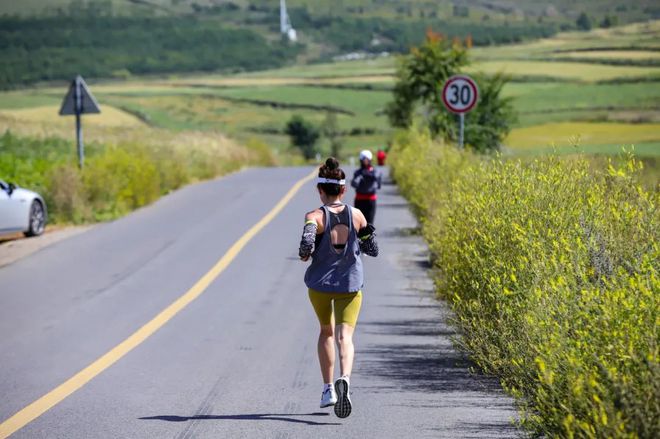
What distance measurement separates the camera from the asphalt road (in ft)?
31.9

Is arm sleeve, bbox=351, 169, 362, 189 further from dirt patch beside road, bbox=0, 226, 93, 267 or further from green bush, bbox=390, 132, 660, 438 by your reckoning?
green bush, bbox=390, 132, 660, 438

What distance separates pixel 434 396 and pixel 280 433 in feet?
5.63

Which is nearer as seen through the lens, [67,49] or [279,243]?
[279,243]

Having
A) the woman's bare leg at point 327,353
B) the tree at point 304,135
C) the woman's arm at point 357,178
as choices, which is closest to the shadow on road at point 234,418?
the woman's bare leg at point 327,353

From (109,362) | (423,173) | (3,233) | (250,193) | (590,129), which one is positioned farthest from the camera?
(590,129)

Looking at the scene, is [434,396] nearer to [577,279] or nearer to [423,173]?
[577,279]

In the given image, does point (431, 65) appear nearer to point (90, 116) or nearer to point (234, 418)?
point (234, 418)

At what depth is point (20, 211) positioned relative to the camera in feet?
80.6

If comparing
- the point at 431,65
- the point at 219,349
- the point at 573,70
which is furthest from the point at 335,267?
the point at 573,70

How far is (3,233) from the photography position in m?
23.9

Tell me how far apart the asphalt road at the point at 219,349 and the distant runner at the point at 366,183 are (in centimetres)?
94

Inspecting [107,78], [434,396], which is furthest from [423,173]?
[107,78]

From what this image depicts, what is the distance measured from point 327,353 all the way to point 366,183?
10889 millimetres

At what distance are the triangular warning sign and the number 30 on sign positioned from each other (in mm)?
9894
